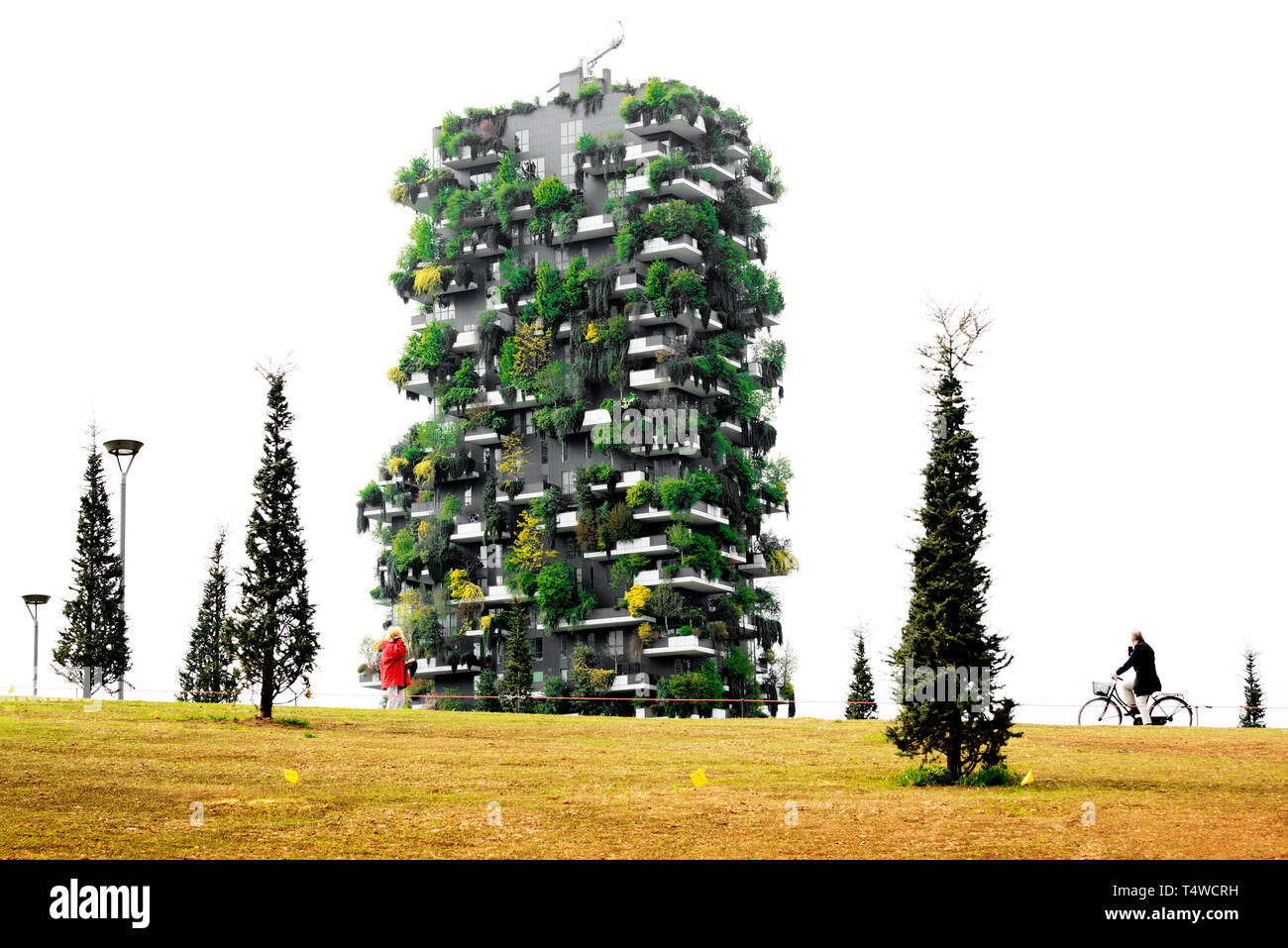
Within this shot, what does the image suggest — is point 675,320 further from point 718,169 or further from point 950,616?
point 950,616

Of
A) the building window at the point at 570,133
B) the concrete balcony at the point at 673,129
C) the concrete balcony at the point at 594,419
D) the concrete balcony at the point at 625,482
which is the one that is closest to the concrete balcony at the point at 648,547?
the concrete balcony at the point at 625,482

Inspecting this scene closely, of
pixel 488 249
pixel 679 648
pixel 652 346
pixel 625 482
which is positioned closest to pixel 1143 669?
pixel 679 648

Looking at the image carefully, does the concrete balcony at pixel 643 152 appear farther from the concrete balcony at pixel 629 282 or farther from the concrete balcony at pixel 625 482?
the concrete balcony at pixel 625 482

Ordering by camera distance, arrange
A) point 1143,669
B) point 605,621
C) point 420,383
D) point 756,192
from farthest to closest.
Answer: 1. point 420,383
2. point 756,192
3. point 605,621
4. point 1143,669

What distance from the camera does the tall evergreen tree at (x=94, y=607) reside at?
171 feet

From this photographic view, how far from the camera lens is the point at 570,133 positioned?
87000 millimetres

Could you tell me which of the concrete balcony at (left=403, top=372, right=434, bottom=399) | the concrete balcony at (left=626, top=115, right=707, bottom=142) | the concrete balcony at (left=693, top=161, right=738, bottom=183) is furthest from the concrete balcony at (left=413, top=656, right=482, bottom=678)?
the concrete balcony at (left=626, top=115, right=707, bottom=142)

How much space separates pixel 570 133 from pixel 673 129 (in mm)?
7020

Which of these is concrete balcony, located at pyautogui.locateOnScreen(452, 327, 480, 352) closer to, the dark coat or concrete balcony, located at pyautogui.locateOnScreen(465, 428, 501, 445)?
concrete balcony, located at pyautogui.locateOnScreen(465, 428, 501, 445)

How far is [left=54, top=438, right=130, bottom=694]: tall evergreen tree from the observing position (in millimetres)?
52188

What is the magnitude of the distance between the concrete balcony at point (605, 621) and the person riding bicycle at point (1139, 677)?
4290cm

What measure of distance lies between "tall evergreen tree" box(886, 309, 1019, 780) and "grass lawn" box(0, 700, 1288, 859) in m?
1.02

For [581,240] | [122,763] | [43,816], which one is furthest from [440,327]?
[43,816]
